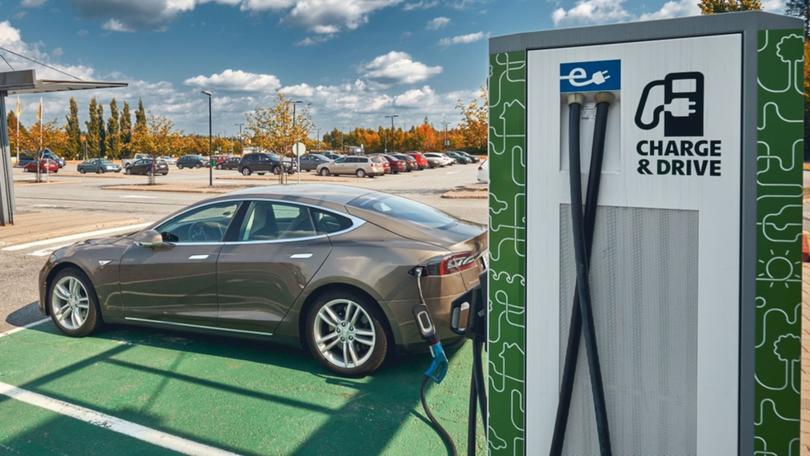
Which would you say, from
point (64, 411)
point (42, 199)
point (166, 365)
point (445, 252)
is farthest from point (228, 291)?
point (42, 199)

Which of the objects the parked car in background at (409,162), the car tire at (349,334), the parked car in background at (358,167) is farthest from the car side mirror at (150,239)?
the parked car in background at (409,162)

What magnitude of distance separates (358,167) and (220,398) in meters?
40.0

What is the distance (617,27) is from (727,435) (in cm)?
116

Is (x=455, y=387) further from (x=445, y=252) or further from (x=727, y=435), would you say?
(x=727, y=435)

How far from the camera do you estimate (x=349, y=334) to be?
15.9 ft

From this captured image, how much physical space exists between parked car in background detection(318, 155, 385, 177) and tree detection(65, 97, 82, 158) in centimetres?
5658

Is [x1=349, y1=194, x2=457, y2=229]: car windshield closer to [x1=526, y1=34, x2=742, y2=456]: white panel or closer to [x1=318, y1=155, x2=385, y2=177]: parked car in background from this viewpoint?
[x1=526, y1=34, x2=742, y2=456]: white panel

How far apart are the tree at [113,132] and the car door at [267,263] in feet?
287

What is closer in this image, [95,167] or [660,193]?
[660,193]

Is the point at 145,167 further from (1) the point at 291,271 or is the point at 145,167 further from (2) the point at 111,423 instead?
(2) the point at 111,423

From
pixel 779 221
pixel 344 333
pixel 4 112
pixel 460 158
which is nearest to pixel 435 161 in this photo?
pixel 460 158

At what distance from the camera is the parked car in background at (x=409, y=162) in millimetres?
50950

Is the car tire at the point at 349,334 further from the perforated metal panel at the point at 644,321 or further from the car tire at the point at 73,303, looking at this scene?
the perforated metal panel at the point at 644,321

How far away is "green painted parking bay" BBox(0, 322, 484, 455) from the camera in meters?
3.91
